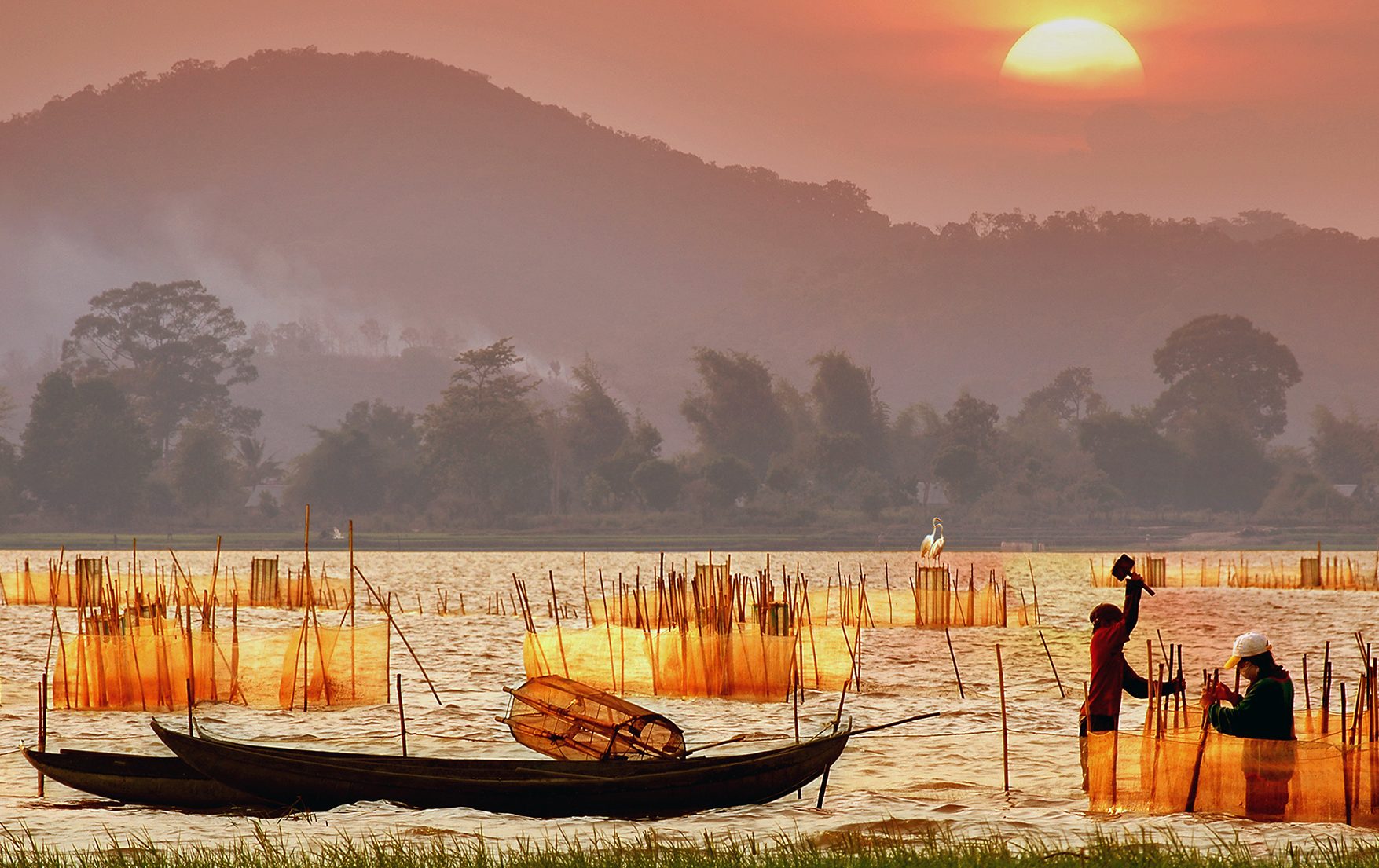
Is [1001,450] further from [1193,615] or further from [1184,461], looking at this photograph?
[1193,615]

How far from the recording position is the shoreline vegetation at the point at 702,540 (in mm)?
86938

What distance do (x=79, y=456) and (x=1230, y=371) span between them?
91.5 meters

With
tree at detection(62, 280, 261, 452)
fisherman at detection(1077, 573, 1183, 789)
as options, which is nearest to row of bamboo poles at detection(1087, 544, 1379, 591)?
fisherman at detection(1077, 573, 1183, 789)

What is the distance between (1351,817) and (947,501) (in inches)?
3977

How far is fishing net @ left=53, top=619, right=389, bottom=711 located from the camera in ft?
46.7

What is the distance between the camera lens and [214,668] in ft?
47.8

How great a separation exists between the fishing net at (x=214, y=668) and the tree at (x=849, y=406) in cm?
9781

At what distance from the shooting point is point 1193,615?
84.1ft

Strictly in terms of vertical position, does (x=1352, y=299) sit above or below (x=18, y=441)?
above

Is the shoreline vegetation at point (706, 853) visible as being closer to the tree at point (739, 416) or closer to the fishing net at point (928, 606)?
the fishing net at point (928, 606)

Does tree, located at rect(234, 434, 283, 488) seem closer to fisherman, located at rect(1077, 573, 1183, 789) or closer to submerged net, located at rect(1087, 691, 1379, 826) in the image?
fisherman, located at rect(1077, 573, 1183, 789)

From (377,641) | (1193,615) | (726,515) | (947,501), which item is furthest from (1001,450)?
(377,641)

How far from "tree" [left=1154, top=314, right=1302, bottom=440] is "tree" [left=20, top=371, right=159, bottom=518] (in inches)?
3149

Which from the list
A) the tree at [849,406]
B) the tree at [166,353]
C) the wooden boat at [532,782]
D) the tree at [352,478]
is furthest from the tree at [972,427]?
the wooden boat at [532,782]
